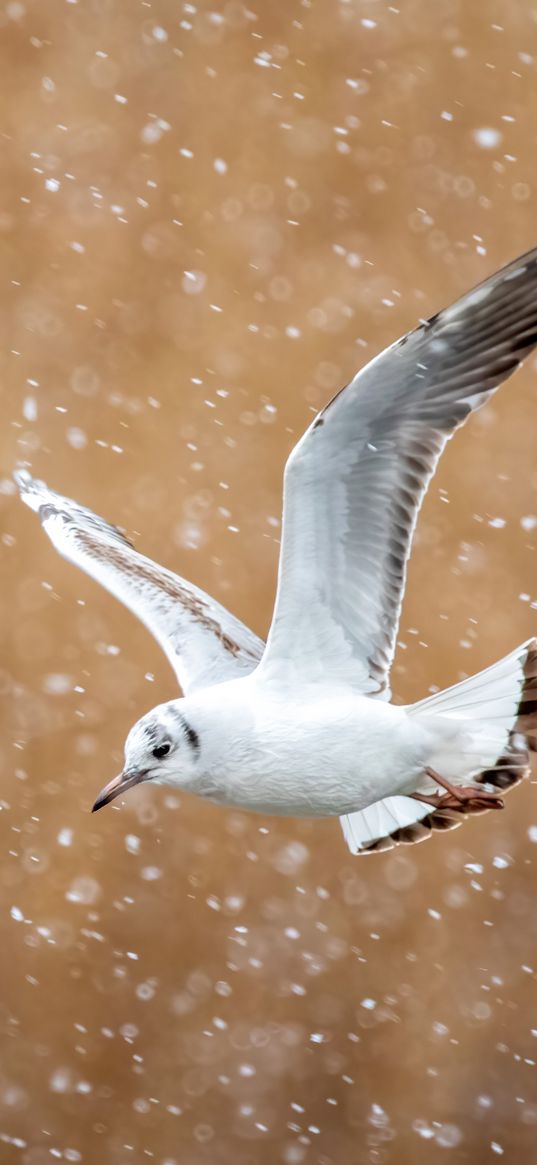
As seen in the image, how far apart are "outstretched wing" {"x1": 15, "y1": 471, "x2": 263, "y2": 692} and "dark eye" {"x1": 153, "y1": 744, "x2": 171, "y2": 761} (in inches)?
10.7

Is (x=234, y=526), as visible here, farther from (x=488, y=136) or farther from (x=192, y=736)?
(x=192, y=736)

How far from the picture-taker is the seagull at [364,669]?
1909 mm

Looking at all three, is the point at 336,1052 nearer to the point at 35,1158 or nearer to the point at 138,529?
the point at 35,1158

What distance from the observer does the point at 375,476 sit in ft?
6.60

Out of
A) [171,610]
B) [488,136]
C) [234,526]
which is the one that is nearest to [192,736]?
[171,610]

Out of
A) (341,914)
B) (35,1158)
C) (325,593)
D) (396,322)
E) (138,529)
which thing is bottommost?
(35,1158)

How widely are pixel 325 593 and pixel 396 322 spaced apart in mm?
1843

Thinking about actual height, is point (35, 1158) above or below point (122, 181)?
below

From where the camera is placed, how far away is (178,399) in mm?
3885

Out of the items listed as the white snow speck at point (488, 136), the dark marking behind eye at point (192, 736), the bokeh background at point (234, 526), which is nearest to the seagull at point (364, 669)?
the dark marking behind eye at point (192, 736)

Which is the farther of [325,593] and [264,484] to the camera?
[264,484]

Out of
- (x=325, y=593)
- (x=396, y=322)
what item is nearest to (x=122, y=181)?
(x=396, y=322)

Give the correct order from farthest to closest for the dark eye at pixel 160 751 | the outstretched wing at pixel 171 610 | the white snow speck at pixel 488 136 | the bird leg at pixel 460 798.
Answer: the white snow speck at pixel 488 136, the outstretched wing at pixel 171 610, the bird leg at pixel 460 798, the dark eye at pixel 160 751

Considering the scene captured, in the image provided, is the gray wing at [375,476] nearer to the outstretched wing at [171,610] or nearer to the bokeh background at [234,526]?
the outstretched wing at [171,610]
